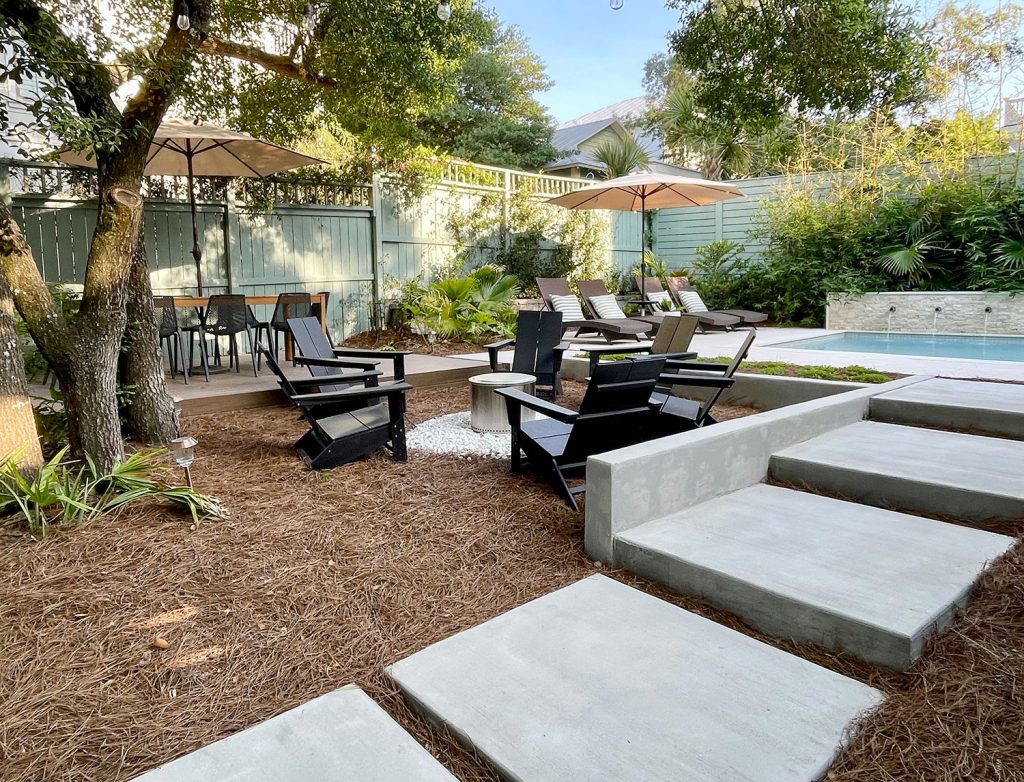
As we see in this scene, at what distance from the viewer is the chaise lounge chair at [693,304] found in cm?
1143

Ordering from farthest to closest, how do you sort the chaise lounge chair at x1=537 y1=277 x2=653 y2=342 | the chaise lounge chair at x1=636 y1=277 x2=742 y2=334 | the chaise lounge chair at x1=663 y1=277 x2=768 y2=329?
the chaise lounge chair at x1=663 y1=277 x2=768 y2=329 < the chaise lounge chair at x1=636 y1=277 x2=742 y2=334 < the chaise lounge chair at x1=537 y1=277 x2=653 y2=342

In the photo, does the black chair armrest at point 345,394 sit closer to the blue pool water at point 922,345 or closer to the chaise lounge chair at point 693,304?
the blue pool water at point 922,345

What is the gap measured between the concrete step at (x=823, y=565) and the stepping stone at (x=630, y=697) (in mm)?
157

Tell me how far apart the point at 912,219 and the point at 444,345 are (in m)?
8.26

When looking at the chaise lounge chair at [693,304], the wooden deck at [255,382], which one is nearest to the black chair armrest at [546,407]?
the wooden deck at [255,382]

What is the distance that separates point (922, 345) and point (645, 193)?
4.64 m

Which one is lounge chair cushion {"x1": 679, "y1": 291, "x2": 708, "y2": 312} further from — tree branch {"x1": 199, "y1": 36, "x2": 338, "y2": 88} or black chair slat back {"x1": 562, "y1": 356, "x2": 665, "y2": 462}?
black chair slat back {"x1": 562, "y1": 356, "x2": 665, "y2": 462}

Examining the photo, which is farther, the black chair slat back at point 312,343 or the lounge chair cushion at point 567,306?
the lounge chair cushion at point 567,306

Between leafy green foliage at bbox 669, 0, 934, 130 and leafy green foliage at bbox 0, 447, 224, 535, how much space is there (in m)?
6.00

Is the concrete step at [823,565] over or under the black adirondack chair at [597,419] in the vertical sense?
under

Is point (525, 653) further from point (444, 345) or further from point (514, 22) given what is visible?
point (514, 22)

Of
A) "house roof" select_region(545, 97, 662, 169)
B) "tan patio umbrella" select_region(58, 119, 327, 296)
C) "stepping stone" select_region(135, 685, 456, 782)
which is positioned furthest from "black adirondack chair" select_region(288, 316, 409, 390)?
"house roof" select_region(545, 97, 662, 169)

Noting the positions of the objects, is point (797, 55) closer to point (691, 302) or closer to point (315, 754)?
point (691, 302)

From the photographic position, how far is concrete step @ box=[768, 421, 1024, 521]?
9.46ft
